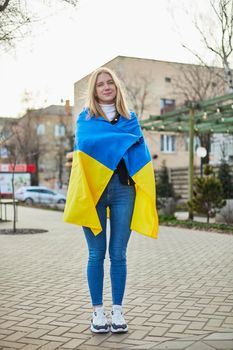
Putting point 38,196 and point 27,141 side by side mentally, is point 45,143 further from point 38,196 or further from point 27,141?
point 38,196

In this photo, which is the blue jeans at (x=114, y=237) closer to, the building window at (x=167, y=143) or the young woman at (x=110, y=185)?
the young woman at (x=110, y=185)

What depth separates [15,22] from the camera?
10.6 meters

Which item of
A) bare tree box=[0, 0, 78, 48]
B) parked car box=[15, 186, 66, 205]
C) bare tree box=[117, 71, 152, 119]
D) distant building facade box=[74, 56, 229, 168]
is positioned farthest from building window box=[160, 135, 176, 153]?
bare tree box=[0, 0, 78, 48]

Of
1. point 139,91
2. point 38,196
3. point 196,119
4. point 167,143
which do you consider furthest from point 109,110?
point 167,143

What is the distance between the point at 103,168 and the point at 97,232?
483 millimetres

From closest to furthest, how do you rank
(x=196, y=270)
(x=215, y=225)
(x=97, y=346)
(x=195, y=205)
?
(x=97, y=346), (x=196, y=270), (x=215, y=225), (x=195, y=205)

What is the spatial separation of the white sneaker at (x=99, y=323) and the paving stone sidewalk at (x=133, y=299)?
73 millimetres

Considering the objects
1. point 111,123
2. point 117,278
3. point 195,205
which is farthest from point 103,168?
point 195,205

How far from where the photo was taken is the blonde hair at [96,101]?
4008 millimetres

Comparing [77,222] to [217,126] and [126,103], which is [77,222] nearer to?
[126,103]

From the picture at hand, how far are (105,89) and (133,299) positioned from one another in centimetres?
225

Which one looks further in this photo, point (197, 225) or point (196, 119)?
point (196, 119)

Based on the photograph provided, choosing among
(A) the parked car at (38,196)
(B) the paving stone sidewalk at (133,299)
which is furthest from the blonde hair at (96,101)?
(A) the parked car at (38,196)

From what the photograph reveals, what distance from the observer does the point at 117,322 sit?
3.90 metres
